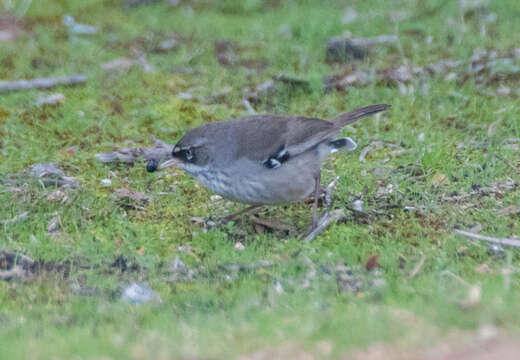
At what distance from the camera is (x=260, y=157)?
6.06m

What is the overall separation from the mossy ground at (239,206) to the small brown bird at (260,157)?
38 centimetres

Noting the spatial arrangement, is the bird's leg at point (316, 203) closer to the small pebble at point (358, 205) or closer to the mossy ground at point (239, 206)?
the mossy ground at point (239, 206)

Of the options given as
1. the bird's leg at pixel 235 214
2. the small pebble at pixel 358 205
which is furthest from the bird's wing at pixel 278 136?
the small pebble at pixel 358 205

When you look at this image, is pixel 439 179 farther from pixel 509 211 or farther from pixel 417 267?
pixel 417 267

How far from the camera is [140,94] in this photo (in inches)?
360

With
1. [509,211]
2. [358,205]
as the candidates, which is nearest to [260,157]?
[358,205]

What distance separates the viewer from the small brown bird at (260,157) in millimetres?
5973

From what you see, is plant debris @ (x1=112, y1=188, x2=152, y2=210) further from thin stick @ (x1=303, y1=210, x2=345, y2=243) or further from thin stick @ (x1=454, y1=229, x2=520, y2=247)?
thin stick @ (x1=454, y1=229, x2=520, y2=247)

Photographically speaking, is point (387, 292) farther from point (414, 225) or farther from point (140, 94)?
point (140, 94)

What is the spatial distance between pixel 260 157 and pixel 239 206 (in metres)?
0.90

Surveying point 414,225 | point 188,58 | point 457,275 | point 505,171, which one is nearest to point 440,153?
point 505,171

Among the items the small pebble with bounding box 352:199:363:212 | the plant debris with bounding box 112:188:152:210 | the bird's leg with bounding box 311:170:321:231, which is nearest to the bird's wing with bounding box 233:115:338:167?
the bird's leg with bounding box 311:170:321:231

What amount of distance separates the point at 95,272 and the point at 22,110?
3.82m

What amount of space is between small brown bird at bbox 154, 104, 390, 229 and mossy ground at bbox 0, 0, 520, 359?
0.38m
